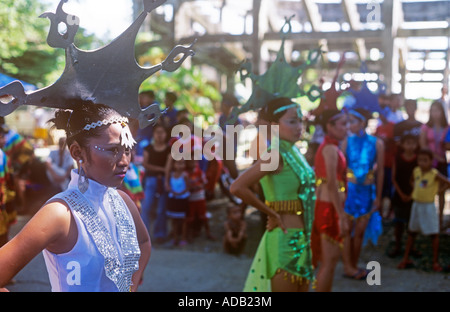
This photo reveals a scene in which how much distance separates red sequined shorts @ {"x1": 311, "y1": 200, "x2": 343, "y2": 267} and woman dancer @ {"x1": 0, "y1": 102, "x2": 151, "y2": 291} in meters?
2.59

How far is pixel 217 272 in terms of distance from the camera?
6234 millimetres

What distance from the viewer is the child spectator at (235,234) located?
696 cm

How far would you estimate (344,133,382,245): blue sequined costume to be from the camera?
603 centimetres

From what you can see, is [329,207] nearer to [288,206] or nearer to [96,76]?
[288,206]

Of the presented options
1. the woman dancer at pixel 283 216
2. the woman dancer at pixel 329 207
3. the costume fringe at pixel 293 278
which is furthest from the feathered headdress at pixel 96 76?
the woman dancer at pixel 329 207

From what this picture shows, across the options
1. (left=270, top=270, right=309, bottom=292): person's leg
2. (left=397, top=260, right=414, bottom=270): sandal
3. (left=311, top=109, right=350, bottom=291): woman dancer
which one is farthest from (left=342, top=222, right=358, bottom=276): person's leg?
(left=270, top=270, right=309, bottom=292): person's leg

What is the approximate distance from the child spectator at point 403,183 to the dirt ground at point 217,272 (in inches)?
14.6

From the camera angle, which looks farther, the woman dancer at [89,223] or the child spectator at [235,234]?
the child spectator at [235,234]

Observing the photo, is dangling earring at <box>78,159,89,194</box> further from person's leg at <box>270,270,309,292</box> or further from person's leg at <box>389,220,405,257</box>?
person's leg at <box>389,220,405,257</box>

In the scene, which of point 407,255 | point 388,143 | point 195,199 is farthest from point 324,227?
point 388,143

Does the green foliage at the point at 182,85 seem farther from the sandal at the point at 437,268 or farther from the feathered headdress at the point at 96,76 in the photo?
the feathered headdress at the point at 96,76

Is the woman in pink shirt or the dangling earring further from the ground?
the dangling earring
